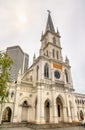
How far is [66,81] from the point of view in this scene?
1158 inches

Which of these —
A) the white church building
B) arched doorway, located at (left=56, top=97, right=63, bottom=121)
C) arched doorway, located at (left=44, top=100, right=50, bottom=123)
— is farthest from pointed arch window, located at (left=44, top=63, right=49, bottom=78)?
arched doorway, located at (left=56, top=97, right=63, bottom=121)

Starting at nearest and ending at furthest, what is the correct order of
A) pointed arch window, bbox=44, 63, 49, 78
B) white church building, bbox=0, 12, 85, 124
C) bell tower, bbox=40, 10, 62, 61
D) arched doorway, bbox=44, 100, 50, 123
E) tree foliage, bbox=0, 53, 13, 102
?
1. tree foliage, bbox=0, 53, 13, 102
2. white church building, bbox=0, 12, 85, 124
3. arched doorway, bbox=44, 100, 50, 123
4. pointed arch window, bbox=44, 63, 49, 78
5. bell tower, bbox=40, 10, 62, 61

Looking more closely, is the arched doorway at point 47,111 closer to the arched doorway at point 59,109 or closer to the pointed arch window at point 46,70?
the arched doorway at point 59,109

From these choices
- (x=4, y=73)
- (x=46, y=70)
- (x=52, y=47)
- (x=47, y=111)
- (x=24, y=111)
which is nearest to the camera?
(x=4, y=73)

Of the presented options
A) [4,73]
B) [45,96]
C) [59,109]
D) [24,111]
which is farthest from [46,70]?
[4,73]

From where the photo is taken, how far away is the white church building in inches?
853

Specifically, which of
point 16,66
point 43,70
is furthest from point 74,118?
point 16,66

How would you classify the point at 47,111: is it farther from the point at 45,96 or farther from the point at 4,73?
the point at 4,73

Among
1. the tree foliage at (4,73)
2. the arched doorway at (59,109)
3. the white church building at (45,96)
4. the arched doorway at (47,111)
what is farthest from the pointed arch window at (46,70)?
the tree foliage at (4,73)

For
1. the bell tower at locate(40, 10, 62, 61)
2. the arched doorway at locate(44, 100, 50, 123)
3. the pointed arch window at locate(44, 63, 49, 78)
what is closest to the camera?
the arched doorway at locate(44, 100, 50, 123)

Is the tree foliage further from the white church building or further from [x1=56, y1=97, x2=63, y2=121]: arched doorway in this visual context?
[x1=56, y1=97, x2=63, y2=121]: arched doorway

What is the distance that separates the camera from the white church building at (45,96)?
21.7 metres

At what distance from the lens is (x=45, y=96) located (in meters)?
23.3

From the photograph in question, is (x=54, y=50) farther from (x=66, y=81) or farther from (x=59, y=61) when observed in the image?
(x=66, y=81)
